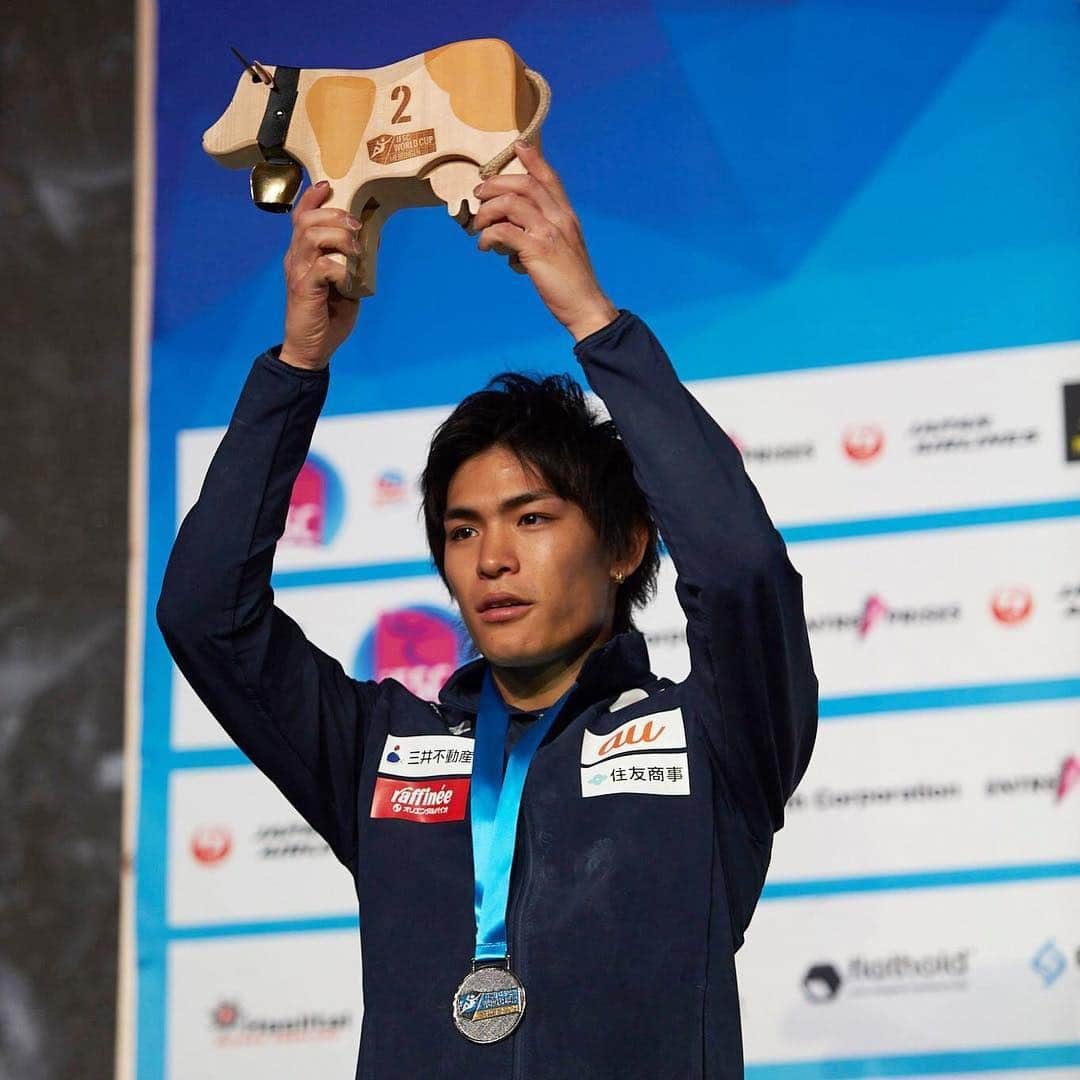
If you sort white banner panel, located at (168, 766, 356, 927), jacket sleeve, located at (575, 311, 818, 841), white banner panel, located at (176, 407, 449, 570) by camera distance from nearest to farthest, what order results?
jacket sleeve, located at (575, 311, 818, 841) < white banner panel, located at (168, 766, 356, 927) < white banner panel, located at (176, 407, 449, 570)

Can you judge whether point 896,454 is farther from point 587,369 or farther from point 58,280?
point 58,280

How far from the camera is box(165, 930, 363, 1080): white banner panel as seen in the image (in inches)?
106

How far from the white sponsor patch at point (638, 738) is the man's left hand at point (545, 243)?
39cm

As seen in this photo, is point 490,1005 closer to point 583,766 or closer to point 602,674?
point 583,766

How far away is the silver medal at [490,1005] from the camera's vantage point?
152cm

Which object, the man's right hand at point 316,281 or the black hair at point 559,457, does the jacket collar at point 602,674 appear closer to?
the black hair at point 559,457

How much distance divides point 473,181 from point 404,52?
1540 millimetres

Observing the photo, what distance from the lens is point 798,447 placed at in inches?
107

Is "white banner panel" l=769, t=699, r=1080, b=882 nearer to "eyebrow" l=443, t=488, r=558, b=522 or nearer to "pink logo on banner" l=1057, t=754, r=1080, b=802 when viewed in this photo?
"pink logo on banner" l=1057, t=754, r=1080, b=802

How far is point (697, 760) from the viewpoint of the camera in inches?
64.9

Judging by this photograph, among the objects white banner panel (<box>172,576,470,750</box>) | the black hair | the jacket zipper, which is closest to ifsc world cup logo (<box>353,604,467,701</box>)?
white banner panel (<box>172,576,470,750</box>)

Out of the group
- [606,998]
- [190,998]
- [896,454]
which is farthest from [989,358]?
[190,998]

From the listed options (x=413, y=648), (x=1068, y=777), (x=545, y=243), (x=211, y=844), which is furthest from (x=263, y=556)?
(x=1068, y=777)

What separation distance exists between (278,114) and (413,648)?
1.25m
